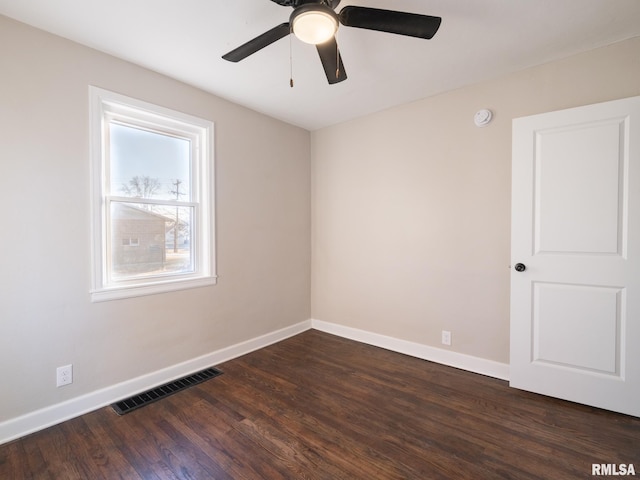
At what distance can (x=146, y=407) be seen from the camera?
2.18 metres

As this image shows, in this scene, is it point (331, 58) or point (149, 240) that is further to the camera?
point (149, 240)

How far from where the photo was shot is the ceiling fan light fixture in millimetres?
1323

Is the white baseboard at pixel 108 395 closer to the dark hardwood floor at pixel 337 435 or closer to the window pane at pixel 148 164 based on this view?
the dark hardwood floor at pixel 337 435

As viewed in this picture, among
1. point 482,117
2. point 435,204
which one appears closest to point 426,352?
point 435,204

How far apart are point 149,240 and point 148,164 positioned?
640mm

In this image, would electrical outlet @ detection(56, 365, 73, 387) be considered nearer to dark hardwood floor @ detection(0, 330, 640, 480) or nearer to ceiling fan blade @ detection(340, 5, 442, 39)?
dark hardwood floor @ detection(0, 330, 640, 480)

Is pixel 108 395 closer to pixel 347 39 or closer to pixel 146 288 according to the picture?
pixel 146 288

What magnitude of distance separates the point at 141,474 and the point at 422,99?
3.55 metres

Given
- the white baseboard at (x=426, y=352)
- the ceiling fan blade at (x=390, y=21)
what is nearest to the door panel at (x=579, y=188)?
the white baseboard at (x=426, y=352)

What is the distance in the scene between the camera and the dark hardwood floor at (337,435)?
5.30 ft

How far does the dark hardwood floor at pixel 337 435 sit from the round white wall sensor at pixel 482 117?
7.25ft

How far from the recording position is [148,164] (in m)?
2.54

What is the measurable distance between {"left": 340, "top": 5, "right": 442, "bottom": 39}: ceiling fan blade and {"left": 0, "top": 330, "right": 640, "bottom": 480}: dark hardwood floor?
2.25 metres

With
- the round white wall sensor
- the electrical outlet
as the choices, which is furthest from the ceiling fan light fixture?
the electrical outlet
